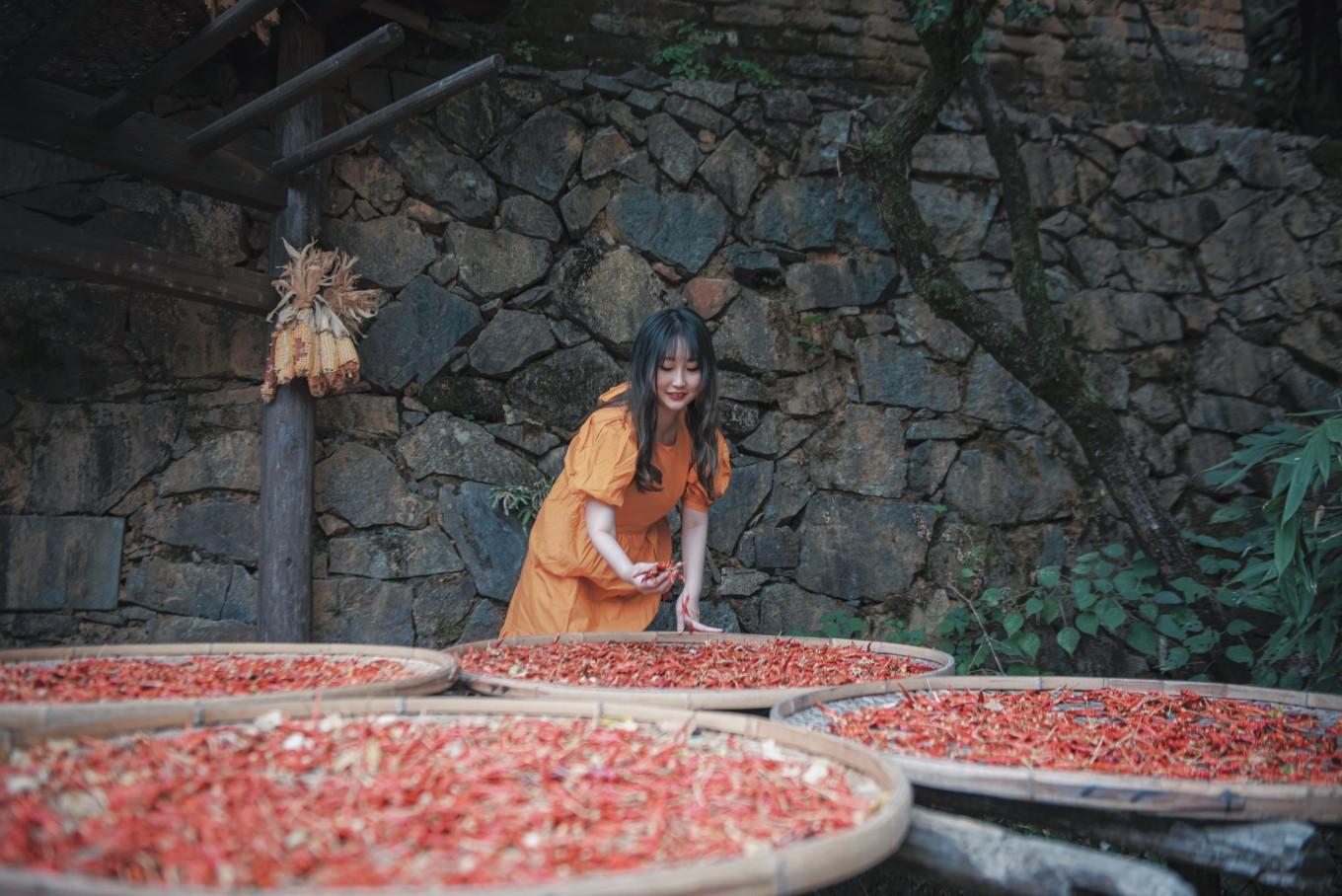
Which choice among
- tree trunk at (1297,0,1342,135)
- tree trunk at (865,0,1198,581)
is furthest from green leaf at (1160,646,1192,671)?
tree trunk at (1297,0,1342,135)

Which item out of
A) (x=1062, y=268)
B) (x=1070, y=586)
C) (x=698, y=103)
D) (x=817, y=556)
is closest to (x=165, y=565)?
(x=817, y=556)

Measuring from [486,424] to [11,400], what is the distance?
5.10 feet

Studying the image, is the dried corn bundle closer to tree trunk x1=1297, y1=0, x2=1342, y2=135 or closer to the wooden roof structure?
the wooden roof structure

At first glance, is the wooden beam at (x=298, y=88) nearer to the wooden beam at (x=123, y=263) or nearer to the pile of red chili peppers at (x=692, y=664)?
Answer: the wooden beam at (x=123, y=263)

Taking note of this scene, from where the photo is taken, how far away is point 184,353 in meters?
3.52

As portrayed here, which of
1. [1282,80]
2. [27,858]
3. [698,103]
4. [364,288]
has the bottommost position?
[27,858]

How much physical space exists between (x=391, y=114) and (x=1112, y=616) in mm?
2955

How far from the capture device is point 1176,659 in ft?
11.9

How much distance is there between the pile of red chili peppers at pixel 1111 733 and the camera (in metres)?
1.50

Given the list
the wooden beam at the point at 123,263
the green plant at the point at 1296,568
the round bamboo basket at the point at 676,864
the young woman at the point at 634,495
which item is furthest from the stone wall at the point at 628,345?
the round bamboo basket at the point at 676,864

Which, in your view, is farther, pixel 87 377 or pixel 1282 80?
pixel 1282 80

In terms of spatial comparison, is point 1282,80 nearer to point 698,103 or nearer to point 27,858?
point 698,103

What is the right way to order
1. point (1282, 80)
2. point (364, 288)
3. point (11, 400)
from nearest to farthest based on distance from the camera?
point (11, 400) < point (364, 288) < point (1282, 80)

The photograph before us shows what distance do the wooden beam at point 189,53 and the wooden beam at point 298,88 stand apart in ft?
0.60
